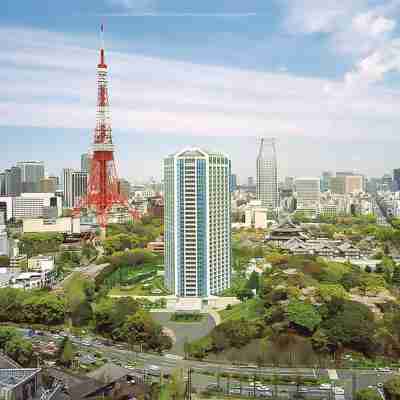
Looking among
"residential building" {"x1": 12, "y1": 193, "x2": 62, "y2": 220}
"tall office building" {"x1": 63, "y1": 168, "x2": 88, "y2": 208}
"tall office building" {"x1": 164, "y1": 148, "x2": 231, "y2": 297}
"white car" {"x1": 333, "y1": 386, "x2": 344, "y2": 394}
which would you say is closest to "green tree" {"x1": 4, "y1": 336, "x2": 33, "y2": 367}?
"white car" {"x1": 333, "y1": 386, "x2": 344, "y2": 394}

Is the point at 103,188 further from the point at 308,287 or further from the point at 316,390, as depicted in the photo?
the point at 316,390

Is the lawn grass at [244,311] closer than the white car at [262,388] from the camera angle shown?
No

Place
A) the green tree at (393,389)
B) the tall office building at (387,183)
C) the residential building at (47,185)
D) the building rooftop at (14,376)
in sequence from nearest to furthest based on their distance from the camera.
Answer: the building rooftop at (14,376) < the green tree at (393,389) < the residential building at (47,185) < the tall office building at (387,183)

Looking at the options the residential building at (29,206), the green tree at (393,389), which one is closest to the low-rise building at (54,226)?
the residential building at (29,206)

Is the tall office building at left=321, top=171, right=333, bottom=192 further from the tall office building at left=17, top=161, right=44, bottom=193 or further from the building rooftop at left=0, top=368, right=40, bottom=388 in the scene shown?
the building rooftop at left=0, top=368, right=40, bottom=388

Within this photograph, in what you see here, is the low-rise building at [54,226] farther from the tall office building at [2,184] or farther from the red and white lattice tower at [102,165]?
the tall office building at [2,184]

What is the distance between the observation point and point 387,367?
5266 millimetres

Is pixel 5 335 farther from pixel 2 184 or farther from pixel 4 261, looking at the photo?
pixel 2 184

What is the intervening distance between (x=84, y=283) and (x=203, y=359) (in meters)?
3.39

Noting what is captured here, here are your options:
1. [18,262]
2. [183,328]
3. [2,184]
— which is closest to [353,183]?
[2,184]

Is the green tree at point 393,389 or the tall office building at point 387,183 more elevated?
the tall office building at point 387,183

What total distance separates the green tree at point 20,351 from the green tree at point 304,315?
8.65 feet

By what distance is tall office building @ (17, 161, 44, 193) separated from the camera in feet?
84.1

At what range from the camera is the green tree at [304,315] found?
586 centimetres
